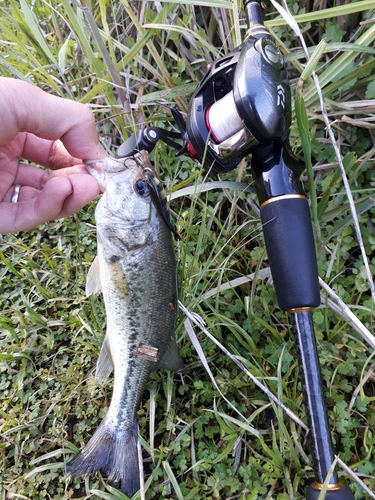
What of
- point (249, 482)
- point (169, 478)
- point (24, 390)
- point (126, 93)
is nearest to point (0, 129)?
point (126, 93)

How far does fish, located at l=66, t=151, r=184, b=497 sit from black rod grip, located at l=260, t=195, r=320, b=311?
1.83 ft

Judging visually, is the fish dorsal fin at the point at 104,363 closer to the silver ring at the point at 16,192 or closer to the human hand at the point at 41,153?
the human hand at the point at 41,153

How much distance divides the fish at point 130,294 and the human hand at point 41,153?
0.12 meters

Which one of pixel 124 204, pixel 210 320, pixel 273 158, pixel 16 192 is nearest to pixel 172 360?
pixel 210 320

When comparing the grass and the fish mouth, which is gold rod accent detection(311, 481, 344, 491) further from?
the fish mouth

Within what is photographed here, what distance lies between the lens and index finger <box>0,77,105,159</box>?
5.98ft

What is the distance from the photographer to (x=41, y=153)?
2.38 m

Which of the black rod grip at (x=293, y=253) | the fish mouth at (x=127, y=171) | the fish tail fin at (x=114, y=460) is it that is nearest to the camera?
the black rod grip at (x=293, y=253)

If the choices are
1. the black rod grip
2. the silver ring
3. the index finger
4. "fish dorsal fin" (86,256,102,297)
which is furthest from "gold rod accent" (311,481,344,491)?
the silver ring

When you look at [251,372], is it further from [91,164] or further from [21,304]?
[21,304]

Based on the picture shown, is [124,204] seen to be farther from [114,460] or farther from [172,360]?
[114,460]

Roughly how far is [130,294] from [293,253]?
852 mm

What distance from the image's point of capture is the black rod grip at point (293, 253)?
1.81m

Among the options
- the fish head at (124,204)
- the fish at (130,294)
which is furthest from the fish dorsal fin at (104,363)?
the fish head at (124,204)
